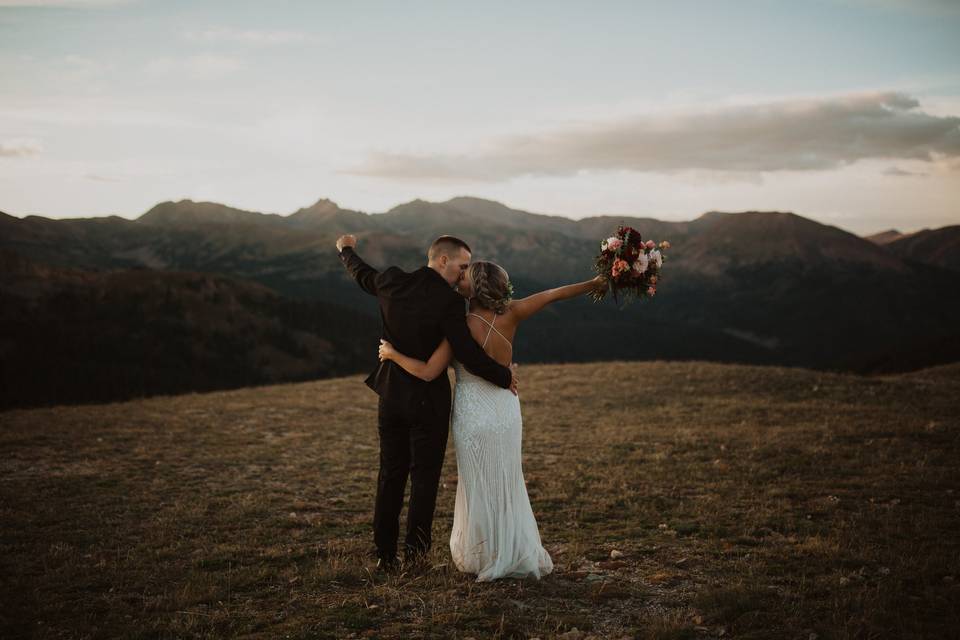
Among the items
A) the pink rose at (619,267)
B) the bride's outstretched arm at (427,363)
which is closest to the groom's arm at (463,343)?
the bride's outstretched arm at (427,363)

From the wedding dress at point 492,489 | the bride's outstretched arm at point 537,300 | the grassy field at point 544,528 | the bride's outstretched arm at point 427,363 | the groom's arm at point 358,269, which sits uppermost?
the groom's arm at point 358,269

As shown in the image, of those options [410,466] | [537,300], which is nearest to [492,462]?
[410,466]

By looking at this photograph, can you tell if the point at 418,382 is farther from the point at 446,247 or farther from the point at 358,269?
the point at 358,269

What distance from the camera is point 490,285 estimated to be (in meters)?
6.23

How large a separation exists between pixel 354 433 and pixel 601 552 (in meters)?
9.21

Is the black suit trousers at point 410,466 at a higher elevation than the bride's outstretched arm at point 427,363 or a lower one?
lower

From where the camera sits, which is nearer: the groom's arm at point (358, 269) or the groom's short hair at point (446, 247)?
the groom's short hair at point (446, 247)

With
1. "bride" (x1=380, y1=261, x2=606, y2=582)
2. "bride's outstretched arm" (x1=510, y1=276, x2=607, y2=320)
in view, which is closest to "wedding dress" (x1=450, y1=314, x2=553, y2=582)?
"bride" (x1=380, y1=261, x2=606, y2=582)

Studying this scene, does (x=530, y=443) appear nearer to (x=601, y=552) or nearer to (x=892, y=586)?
(x=601, y=552)

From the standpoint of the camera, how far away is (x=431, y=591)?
6.14 meters

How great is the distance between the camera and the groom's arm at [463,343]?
19.9 ft

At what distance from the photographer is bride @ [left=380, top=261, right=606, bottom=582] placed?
6480 mm

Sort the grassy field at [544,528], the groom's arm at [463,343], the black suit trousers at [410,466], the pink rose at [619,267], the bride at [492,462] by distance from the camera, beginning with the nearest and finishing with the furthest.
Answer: the grassy field at [544,528]
the groom's arm at [463,343]
the black suit trousers at [410,466]
the bride at [492,462]
the pink rose at [619,267]

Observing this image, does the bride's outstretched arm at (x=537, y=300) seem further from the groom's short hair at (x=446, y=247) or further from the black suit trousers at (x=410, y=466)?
the black suit trousers at (x=410, y=466)
